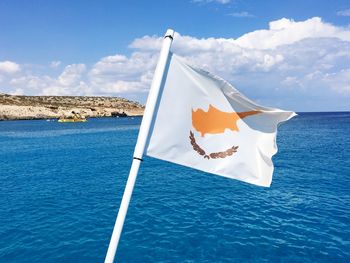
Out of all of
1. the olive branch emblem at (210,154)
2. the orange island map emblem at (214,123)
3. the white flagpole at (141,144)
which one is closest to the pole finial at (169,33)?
the white flagpole at (141,144)

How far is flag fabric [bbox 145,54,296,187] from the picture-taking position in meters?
6.22

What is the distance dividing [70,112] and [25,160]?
14804 centimetres

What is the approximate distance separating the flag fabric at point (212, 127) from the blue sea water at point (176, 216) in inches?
376

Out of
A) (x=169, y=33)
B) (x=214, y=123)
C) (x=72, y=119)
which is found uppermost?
(x=169, y=33)

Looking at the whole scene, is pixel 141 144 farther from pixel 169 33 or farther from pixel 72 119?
pixel 72 119

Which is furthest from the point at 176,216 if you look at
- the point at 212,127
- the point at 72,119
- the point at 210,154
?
Result: the point at 72,119

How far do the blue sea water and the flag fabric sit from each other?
956 cm

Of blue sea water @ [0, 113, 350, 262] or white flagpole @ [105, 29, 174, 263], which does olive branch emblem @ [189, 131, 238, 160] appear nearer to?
white flagpole @ [105, 29, 174, 263]

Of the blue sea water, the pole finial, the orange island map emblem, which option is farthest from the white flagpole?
the blue sea water

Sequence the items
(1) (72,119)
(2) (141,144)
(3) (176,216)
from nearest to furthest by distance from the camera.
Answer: (2) (141,144) < (3) (176,216) < (1) (72,119)

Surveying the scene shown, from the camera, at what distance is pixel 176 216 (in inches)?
802

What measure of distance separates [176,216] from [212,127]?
1507 centimetres

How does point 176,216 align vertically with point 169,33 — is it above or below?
below

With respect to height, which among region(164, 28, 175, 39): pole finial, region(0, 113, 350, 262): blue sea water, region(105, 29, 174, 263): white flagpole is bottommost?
region(0, 113, 350, 262): blue sea water
